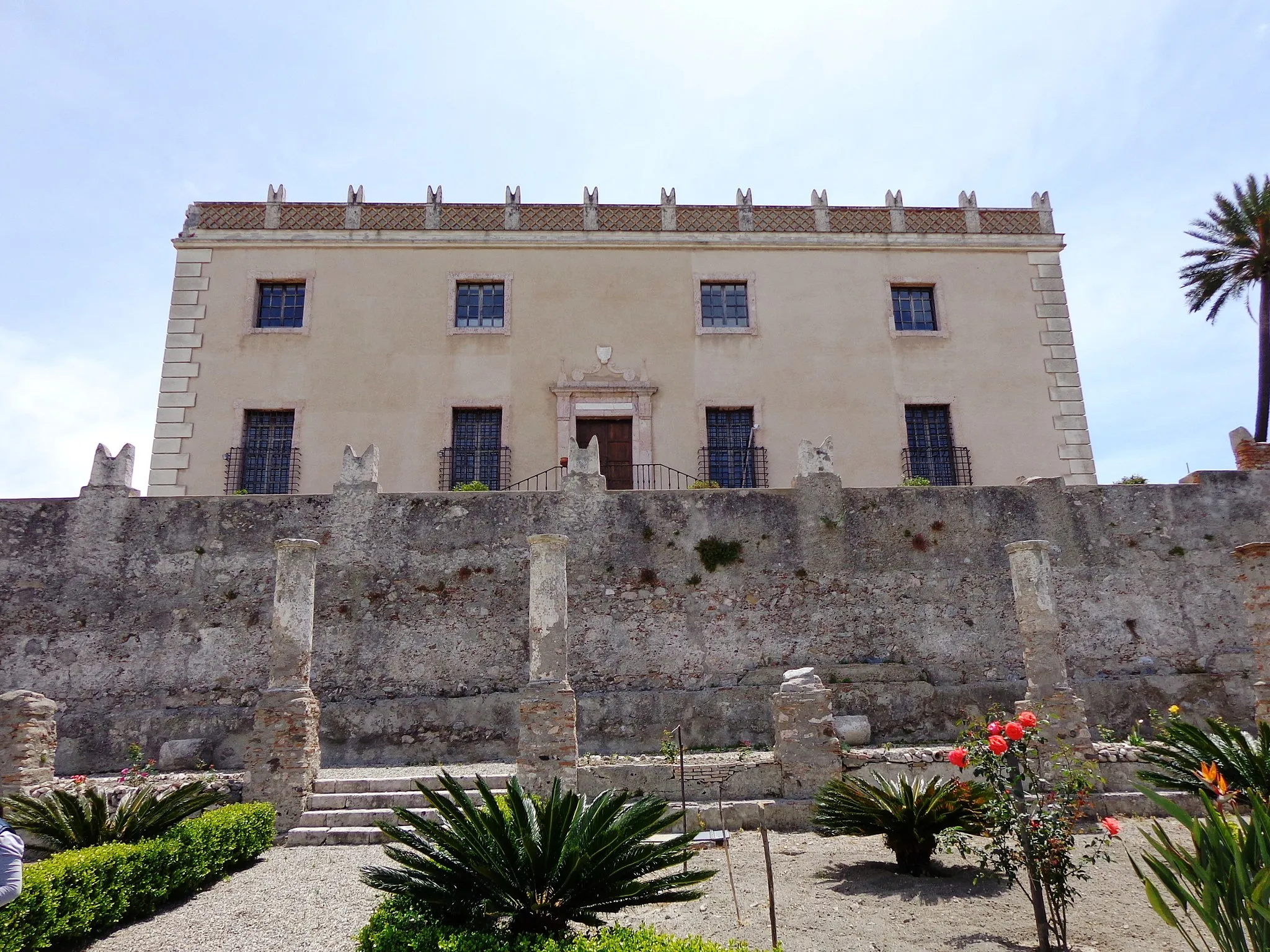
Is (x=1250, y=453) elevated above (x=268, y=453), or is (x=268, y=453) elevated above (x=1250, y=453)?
(x=268, y=453)

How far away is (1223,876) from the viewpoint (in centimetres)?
406

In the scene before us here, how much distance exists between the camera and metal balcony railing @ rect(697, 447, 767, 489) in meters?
17.3

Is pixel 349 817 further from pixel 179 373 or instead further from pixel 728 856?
pixel 179 373

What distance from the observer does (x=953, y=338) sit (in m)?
18.3

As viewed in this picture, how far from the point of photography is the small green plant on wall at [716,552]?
13125mm

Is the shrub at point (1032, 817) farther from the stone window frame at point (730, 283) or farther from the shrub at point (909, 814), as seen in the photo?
the stone window frame at point (730, 283)

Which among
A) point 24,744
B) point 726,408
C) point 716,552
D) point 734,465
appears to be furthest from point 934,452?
point 24,744

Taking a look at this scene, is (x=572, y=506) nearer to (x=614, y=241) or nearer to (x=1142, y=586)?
(x=614, y=241)

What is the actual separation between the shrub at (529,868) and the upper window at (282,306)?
14398mm

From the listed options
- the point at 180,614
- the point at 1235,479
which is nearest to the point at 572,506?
the point at 180,614

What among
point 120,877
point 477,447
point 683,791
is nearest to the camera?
point 120,877

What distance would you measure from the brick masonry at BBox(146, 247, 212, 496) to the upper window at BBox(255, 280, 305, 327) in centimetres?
108

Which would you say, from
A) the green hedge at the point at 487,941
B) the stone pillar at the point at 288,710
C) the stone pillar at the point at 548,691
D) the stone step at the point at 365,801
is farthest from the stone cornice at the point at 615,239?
the green hedge at the point at 487,941

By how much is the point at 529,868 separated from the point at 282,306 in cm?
1541
